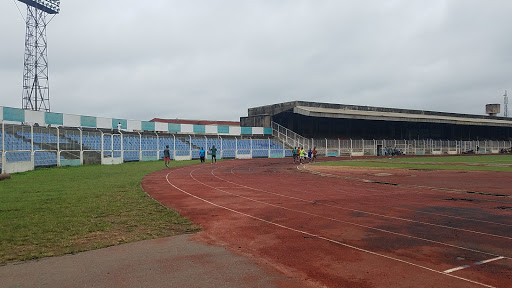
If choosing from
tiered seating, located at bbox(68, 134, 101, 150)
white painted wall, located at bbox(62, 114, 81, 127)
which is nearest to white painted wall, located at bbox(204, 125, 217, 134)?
tiered seating, located at bbox(68, 134, 101, 150)

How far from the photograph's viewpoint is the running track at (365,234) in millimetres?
5332

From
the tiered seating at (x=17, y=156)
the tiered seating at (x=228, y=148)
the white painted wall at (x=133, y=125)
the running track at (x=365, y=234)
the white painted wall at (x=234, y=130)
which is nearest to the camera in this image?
the running track at (x=365, y=234)

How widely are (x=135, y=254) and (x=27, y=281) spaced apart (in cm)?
169

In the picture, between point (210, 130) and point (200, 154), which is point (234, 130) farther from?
point (200, 154)

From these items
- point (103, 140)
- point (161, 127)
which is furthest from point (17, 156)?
point (161, 127)

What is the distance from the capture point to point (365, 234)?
7707mm

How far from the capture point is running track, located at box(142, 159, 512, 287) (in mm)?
5332

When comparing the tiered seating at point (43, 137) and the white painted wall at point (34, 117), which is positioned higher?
the white painted wall at point (34, 117)

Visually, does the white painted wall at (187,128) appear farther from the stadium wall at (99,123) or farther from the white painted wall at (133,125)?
the white painted wall at (133,125)

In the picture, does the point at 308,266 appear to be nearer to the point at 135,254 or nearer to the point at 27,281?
the point at 135,254

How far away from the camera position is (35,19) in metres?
46.3

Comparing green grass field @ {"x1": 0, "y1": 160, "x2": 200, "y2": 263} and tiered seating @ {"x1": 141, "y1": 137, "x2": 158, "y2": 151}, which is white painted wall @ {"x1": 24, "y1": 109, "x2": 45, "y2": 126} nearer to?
tiered seating @ {"x1": 141, "y1": 137, "x2": 158, "y2": 151}

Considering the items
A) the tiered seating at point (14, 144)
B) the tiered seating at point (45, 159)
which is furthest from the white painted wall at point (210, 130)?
the tiered seating at point (14, 144)

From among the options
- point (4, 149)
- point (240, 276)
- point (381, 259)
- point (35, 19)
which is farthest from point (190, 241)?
point (35, 19)
